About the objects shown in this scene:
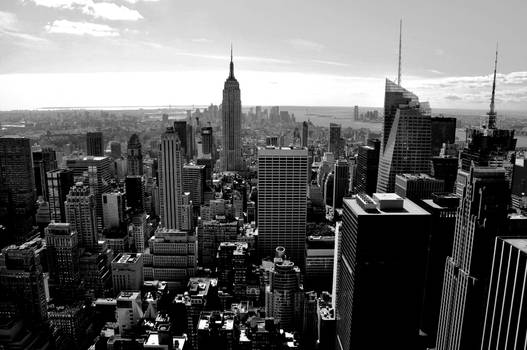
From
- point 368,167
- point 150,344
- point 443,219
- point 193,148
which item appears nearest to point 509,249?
point 443,219

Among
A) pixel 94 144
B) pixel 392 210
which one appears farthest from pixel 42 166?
pixel 392 210

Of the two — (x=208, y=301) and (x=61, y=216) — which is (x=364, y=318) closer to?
(x=208, y=301)

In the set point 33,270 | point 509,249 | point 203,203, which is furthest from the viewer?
point 203,203

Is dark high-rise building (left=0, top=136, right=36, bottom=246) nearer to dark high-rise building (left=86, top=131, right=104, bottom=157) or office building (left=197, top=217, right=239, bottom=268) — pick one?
dark high-rise building (left=86, top=131, right=104, bottom=157)

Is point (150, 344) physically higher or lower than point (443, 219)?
lower

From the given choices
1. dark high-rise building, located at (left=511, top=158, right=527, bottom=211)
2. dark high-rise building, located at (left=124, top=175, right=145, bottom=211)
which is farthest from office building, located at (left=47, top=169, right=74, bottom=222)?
dark high-rise building, located at (left=511, top=158, right=527, bottom=211)

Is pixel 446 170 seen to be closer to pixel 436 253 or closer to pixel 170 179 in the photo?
pixel 436 253

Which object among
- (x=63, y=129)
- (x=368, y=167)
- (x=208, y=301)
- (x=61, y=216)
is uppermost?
(x=63, y=129)

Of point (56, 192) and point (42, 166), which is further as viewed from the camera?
point (42, 166)
